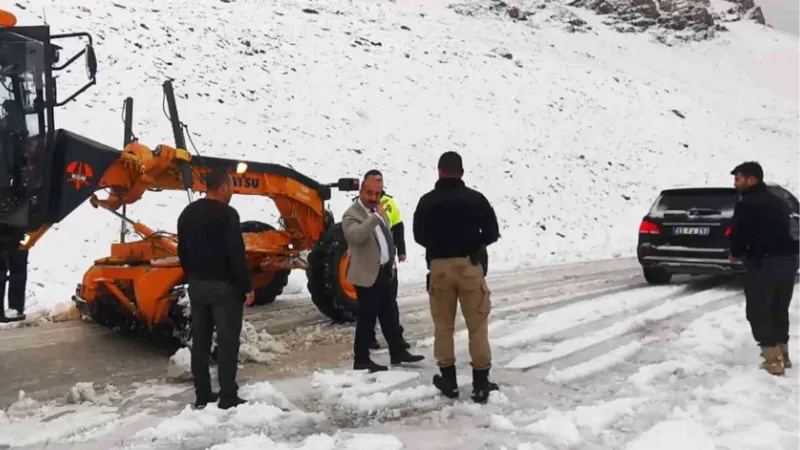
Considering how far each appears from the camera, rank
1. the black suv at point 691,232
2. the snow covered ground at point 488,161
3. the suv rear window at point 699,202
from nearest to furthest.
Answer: the snow covered ground at point 488,161 → the black suv at point 691,232 → the suv rear window at point 699,202

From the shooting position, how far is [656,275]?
11141mm

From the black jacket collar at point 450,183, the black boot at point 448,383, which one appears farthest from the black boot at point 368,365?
the black jacket collar at point 450,183

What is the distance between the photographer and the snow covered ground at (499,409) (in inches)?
183

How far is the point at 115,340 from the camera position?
7.61m

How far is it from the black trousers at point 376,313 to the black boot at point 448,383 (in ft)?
3.13

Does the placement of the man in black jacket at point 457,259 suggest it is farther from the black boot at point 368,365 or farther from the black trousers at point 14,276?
the black trousers at point 14,276

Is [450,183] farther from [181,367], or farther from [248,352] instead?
[181,367]

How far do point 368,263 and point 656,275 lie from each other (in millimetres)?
6497

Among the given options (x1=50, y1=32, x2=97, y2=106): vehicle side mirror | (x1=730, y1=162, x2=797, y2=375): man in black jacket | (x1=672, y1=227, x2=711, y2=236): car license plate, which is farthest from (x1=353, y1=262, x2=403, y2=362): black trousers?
(x1=672, y1=227, x2=711, y2=236): car license plate

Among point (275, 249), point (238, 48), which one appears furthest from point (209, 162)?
point (238, 48)

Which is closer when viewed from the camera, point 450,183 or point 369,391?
point 450,183

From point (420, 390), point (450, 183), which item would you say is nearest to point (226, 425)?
point (420, 390)

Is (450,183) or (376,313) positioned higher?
(450,183)

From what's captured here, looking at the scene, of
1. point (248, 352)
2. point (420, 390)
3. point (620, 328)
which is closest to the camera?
point (420, 390)
